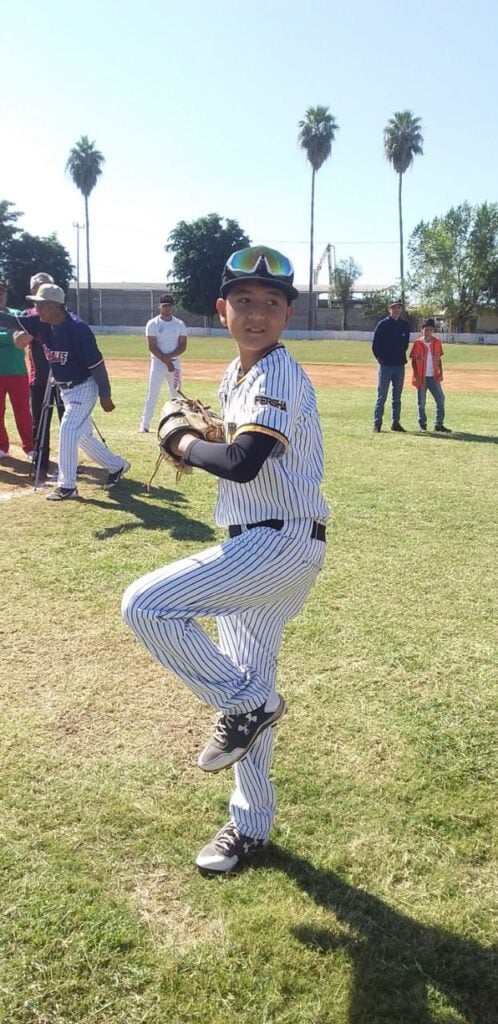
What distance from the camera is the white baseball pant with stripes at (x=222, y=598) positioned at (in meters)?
2.13

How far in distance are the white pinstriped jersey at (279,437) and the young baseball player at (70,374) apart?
522cm

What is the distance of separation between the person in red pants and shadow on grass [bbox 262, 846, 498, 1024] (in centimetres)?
768

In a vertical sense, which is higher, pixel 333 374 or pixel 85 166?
pixel 85 166

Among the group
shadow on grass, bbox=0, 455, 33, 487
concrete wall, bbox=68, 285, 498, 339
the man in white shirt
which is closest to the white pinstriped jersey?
shadow on grass, bbox=0, 455, 33, 487

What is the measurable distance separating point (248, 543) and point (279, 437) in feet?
1.07

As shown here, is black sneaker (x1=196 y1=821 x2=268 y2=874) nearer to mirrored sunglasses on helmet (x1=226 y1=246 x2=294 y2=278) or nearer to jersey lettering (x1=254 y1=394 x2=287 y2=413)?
jersey lettering (x1=254 y1=394 x2=287 y2=413)

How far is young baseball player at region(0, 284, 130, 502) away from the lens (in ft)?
23.7

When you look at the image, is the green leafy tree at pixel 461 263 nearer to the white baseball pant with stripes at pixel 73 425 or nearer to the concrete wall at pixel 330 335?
the concrete wall at pixel 330 335

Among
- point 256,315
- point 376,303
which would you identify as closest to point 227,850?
point 256,315

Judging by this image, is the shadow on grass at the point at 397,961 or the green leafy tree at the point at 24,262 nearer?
the shadow on grass at the point at 397,961

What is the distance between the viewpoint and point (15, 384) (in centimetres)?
909

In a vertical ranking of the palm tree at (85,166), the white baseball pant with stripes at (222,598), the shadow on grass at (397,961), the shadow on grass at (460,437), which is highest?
the palm tree at (85,166)

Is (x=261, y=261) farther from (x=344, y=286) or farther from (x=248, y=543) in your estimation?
(x=344, y=286)

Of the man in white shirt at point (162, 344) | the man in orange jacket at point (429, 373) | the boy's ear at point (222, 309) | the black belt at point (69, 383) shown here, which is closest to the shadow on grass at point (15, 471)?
the black belt at point (69, 383)
